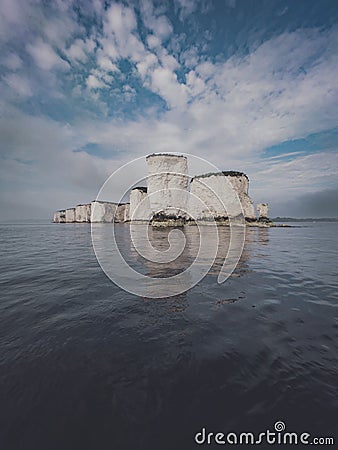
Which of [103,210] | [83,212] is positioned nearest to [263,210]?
[103,210]

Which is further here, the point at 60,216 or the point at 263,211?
the point at 60,216

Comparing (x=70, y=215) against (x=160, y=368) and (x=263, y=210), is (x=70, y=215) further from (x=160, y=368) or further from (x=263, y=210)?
(x=160, y=368)

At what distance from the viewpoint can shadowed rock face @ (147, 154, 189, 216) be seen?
48594 millimetres

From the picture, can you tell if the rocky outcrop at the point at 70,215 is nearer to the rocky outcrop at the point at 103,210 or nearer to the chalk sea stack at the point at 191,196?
the rocky outcrop at the point at 103,210

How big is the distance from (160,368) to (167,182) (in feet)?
161

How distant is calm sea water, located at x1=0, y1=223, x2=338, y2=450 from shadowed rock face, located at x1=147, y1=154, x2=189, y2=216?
4290cm

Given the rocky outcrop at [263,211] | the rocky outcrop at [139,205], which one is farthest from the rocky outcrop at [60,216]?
the rocky outcrop at [263,211]

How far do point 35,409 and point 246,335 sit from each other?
344 cm

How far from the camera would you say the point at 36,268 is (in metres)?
9.23

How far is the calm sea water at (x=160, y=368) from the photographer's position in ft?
7.17

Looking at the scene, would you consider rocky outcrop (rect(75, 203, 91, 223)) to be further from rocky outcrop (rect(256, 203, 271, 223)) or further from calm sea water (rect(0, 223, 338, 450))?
calm sea water (rect(0, 223, 338, 450))

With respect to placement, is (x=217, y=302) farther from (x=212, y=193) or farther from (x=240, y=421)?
(x=212, y=193)

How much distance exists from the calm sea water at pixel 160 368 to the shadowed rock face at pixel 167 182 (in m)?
42.9

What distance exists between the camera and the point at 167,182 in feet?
165
